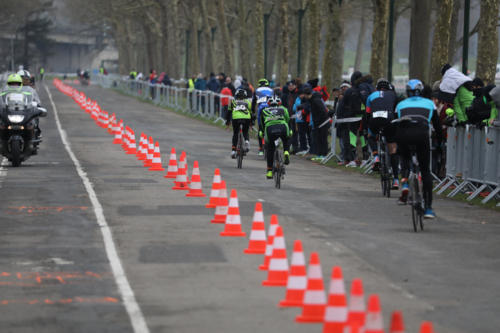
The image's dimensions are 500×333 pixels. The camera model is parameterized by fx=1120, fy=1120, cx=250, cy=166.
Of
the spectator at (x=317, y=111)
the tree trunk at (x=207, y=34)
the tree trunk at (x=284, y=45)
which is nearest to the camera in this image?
the spectator at (x=317, y=111)

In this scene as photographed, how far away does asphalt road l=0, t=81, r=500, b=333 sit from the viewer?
9.37 m

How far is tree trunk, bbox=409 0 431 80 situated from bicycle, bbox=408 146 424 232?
60.3 ft

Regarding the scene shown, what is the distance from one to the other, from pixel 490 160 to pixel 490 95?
107cm

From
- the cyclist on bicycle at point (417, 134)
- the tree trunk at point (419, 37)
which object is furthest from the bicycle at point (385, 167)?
the tree trunk at point (419, 37)

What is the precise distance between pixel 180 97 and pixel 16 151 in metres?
34.5

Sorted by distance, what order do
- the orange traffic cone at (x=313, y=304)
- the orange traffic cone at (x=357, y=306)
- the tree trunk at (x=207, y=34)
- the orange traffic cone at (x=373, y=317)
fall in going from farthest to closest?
the tree trunk at (x=207, y=34), the orange traffic cone at (x=313, y=304), the orange traffic cone at (x=357, y=306), the orange traffic cone at (x=373, y=317)

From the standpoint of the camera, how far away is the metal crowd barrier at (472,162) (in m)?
18.1

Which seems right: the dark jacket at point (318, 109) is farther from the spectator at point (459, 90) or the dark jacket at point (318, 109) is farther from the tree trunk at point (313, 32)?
the tree trunk at point (313, 32)

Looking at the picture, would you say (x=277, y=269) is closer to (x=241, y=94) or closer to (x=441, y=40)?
(x=241, y=94)

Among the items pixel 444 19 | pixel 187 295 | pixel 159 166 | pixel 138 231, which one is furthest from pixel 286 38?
pixel 187 295

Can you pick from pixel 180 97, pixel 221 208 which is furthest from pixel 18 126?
pixel 180 97

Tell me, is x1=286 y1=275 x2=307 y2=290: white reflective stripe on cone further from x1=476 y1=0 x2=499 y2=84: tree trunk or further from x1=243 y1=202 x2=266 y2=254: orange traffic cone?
x1=476 y1=0 x2=499 y2=84: tree trunk

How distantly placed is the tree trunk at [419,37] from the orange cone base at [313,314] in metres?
24.5

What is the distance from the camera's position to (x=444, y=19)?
28969 mm
